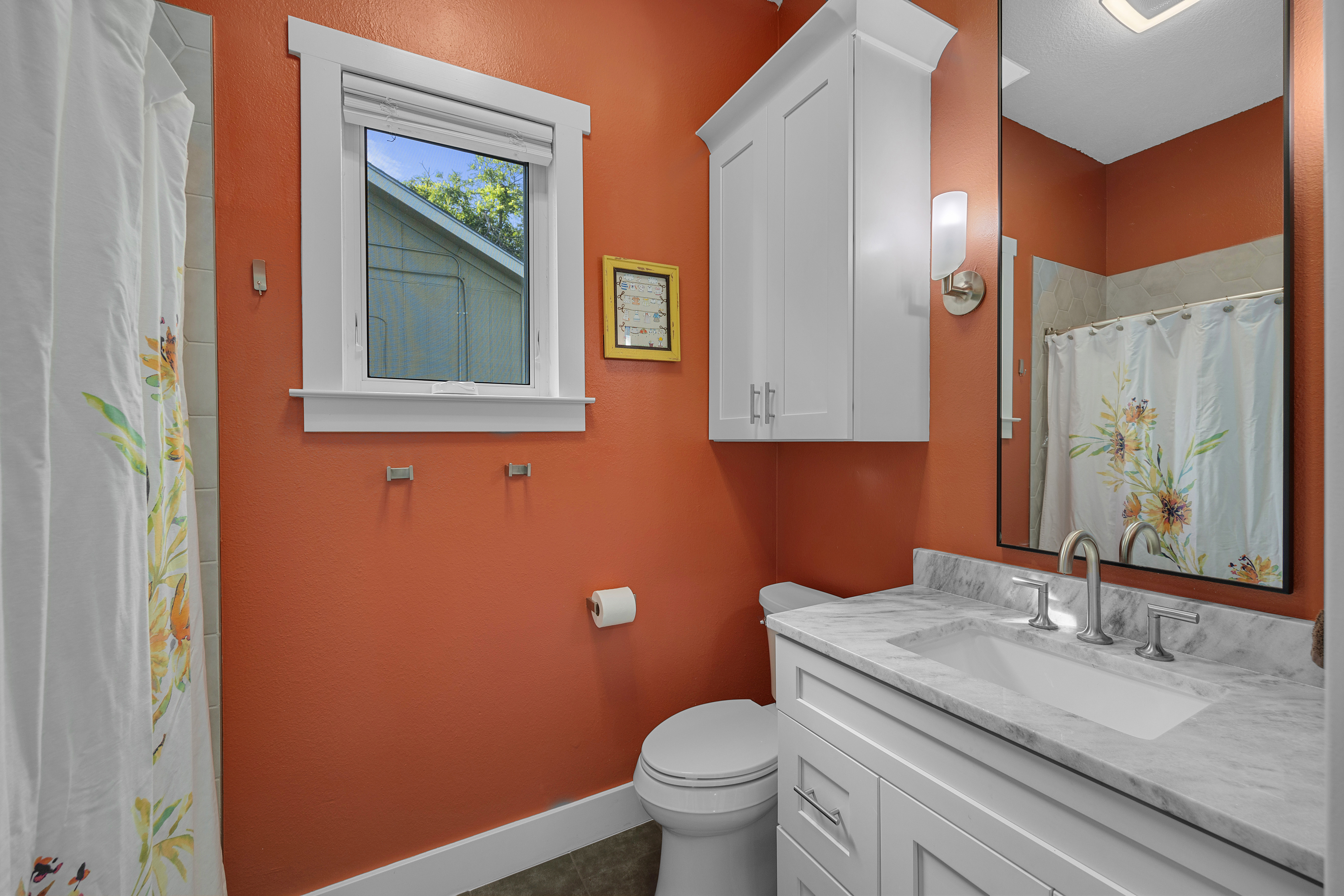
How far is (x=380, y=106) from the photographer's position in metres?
1.49

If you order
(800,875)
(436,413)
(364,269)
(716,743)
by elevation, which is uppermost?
(364,269)

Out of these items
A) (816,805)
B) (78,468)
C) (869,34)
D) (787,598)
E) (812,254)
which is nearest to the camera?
(78,468)

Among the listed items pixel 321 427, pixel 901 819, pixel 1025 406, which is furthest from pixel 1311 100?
pixel 321 427

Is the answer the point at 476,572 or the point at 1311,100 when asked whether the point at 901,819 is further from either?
the point at 1311,100

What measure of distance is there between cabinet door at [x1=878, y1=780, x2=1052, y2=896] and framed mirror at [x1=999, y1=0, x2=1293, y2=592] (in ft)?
2.20

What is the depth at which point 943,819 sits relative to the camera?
85cm

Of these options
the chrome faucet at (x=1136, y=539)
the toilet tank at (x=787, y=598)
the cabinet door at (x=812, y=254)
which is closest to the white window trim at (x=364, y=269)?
the cabinet door at (x=812, y=254)

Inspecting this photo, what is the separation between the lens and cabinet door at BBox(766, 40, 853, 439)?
1.39 meters

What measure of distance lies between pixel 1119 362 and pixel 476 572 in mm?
1632

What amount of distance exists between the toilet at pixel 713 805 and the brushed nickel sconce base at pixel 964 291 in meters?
1.22

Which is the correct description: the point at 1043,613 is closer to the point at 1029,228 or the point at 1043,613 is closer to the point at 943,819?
the point at 943,819

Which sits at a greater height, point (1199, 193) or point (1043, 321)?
point (1199, 193)

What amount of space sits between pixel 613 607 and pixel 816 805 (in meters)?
0.77

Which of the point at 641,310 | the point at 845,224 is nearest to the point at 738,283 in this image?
the point at 641,310
